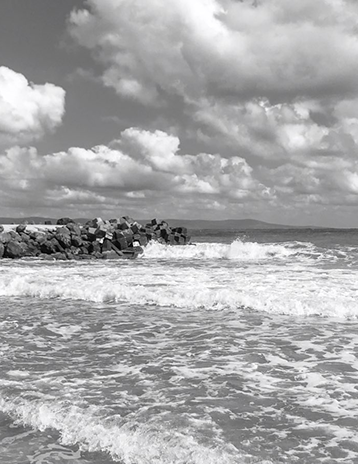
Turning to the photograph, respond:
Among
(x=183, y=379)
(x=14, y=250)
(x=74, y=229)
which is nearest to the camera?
(x=183, y=379)

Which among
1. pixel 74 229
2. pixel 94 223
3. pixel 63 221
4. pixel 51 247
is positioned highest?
pixel 63 221

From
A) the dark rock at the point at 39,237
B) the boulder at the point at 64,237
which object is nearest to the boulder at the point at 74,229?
the boulder at the point at 64,237

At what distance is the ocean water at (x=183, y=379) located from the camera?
13.3 feet

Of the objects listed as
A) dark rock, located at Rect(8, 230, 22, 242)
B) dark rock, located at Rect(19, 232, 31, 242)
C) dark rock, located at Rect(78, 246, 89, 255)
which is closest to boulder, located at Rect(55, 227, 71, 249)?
dark rock, located at Rect(78, 246, 89, 255)

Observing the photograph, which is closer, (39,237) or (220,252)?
(39,237)

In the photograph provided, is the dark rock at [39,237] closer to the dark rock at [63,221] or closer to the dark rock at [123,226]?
the dark rock at [123,226]

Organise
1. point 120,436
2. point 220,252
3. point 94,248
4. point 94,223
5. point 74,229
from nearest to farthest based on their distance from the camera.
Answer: point 120,436
point 94,248
point 220,252
point 74,229
point 94,223

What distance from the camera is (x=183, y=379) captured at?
5.77 meters

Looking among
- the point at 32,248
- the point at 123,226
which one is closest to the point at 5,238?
the point at 32,248

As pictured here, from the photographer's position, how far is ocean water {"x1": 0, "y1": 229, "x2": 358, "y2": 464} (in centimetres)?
405

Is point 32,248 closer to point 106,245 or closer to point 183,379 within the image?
point 106,245

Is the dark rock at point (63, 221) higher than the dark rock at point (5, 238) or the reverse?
higher

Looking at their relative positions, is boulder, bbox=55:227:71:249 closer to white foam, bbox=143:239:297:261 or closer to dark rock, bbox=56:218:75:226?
white foam, bbox=143:239:297:261

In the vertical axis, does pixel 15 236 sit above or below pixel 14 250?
above
